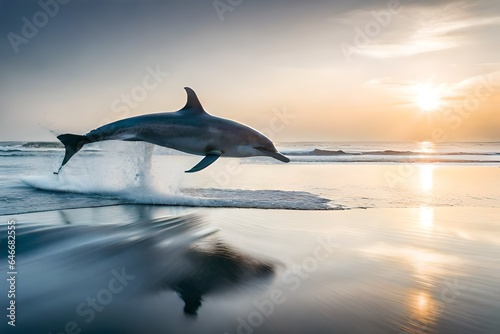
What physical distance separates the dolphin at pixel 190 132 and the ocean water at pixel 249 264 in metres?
1.40

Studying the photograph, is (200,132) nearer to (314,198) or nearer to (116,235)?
(116,235)

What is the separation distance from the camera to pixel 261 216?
25.8 feet

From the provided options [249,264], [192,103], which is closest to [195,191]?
[192,103]

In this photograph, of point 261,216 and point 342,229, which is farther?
point 261,216

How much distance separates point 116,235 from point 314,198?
18.6 ft

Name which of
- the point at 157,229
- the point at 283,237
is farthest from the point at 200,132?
the point at 283,237
